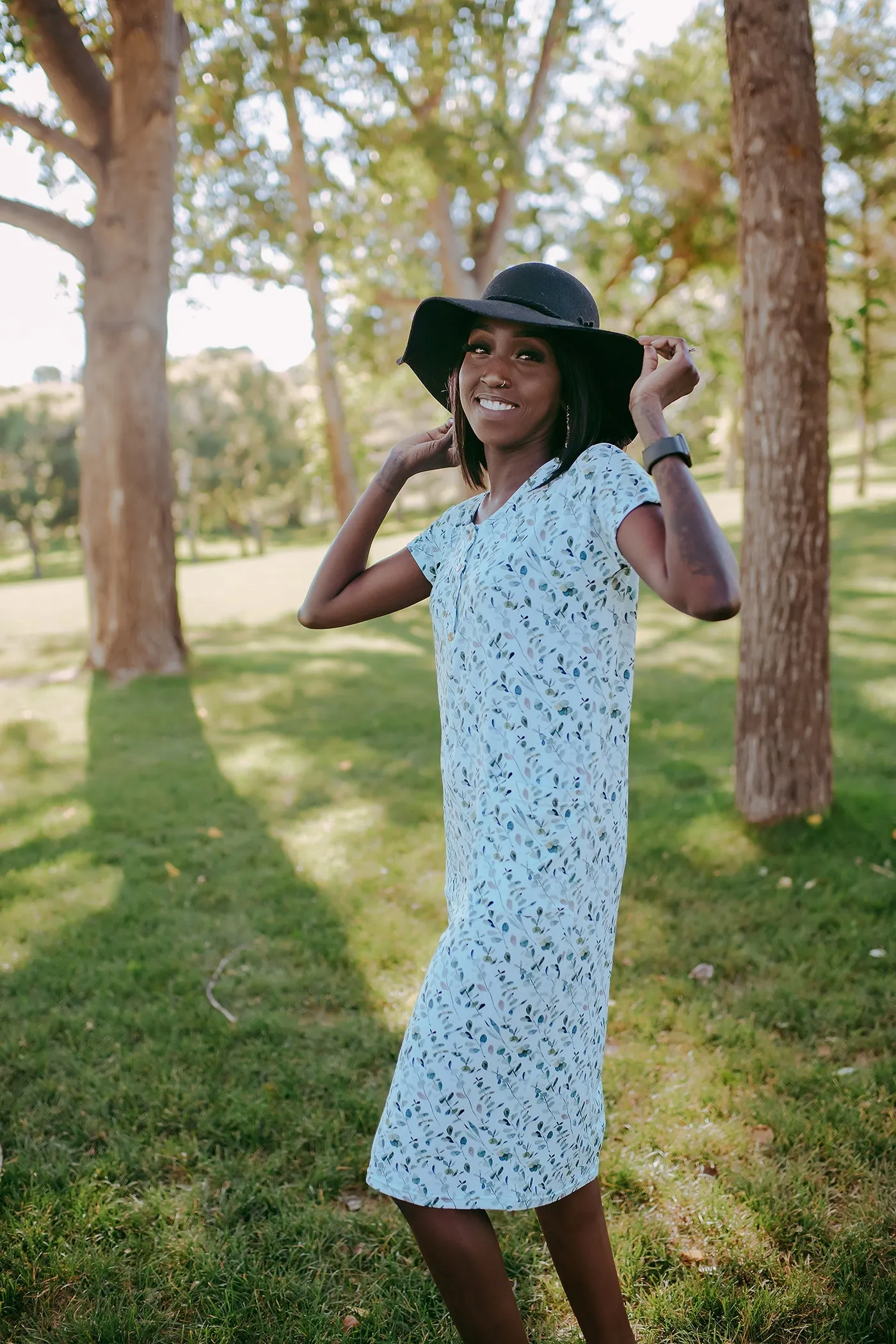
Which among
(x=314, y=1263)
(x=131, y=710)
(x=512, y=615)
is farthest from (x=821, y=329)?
(x=131, y=710)

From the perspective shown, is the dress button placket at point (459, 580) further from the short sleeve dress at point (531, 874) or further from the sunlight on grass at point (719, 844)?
the sunlight on grass at point (719, 844)

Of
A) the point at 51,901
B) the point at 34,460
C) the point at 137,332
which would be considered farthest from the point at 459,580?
the point at 34,460

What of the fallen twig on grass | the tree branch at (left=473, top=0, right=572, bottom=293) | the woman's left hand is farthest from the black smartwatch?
the tree branch at (left=473, top=0, right=572, bottom=293)

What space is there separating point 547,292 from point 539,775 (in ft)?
3.17

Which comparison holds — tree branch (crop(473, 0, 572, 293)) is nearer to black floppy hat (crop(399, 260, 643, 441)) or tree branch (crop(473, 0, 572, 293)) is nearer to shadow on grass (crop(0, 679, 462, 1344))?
shadow on grass (crop(0, 679, 462, 1344))

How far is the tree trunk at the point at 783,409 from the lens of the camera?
4.99 m

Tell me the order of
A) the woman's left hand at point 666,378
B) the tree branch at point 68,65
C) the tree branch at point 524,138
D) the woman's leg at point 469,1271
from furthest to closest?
the tree branch at point 524,138 → the tree branch at point 68,65 → the woman's left hand at point 666,378 → the woman's leg at point 469,1271

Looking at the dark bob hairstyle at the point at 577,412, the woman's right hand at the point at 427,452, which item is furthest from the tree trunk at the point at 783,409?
the dark bob hairstyle at the point at 577,412

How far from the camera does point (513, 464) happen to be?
2.16m

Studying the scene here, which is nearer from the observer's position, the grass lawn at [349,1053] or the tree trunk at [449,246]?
the grass lawn at [349,1053]

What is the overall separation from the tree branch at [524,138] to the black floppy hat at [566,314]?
39.5ft

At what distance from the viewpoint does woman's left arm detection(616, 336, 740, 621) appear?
5.50 feet

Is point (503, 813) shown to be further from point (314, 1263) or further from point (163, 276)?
point (163, 276)

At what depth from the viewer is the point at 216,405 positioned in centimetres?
4362
